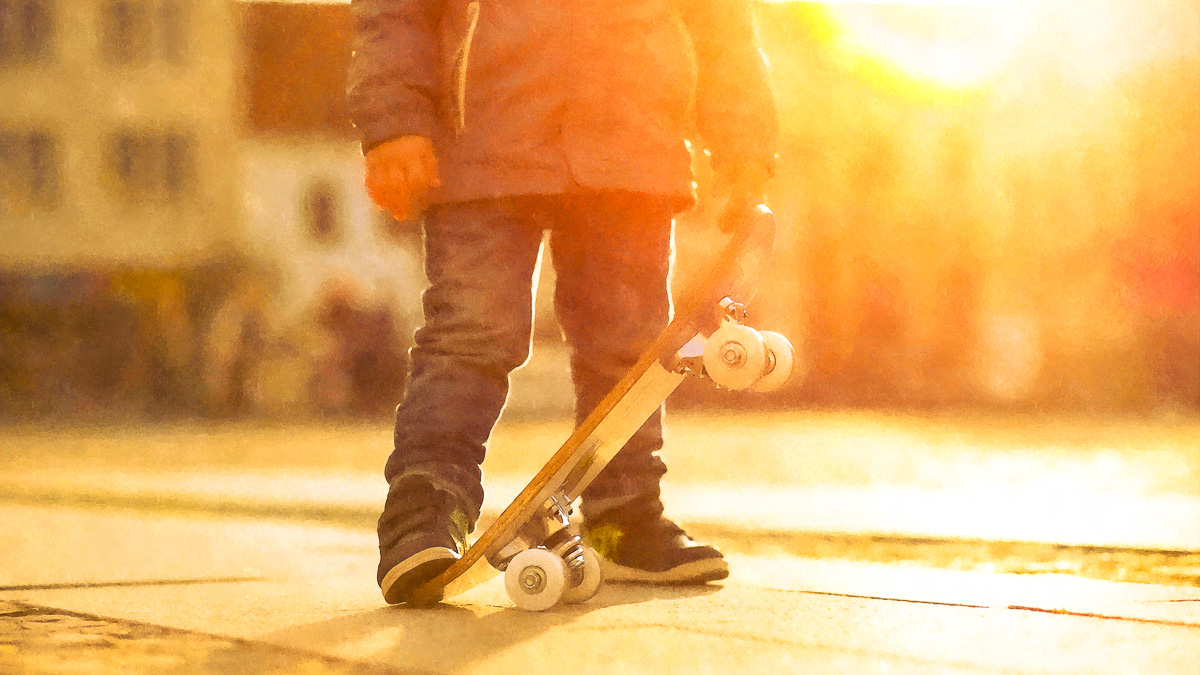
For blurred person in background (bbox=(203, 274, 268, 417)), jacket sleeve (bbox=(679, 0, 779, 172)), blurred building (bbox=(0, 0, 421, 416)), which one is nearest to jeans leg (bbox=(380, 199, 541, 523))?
jacket sleeve (bbox=(679, 0, 779, 172))

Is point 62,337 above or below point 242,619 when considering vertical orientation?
above

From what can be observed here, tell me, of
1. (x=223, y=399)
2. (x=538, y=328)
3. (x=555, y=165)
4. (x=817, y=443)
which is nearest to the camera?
(x=555, y=165)

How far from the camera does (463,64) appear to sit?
8.58 ft

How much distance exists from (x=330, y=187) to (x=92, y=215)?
4.93 metres

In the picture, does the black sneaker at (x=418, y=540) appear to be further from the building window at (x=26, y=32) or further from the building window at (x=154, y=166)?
the building window at (x=26, y=32)

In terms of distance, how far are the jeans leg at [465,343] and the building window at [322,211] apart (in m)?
28.5

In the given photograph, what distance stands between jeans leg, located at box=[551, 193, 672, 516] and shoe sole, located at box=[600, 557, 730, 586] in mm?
142

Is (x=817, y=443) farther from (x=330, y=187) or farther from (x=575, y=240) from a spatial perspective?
(x=330, y=187)

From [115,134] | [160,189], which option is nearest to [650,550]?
[160,189]

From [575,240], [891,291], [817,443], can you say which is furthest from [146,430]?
[891,291]

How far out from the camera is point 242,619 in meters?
2.34

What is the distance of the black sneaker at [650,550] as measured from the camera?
106 inches

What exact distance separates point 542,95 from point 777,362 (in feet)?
2.39

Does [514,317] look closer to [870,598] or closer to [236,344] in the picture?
[870,598]
